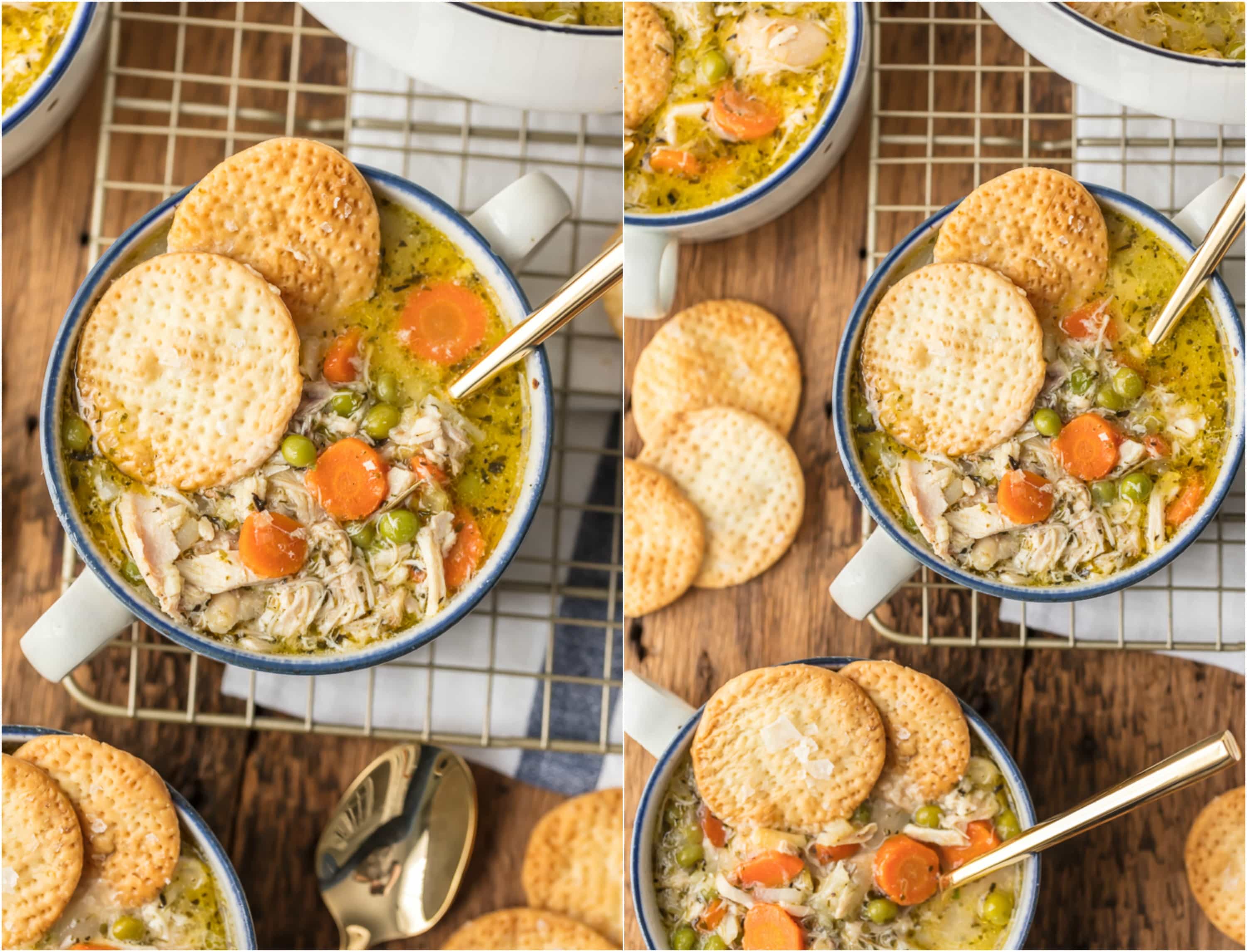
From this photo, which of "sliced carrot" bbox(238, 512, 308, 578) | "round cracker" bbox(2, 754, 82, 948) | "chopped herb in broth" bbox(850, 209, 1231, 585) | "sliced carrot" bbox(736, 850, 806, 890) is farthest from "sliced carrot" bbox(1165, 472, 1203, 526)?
"round cracker" bbox(2, 754, 82, 948)

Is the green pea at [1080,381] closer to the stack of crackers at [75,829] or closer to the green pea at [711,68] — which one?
the green pea at [711,68]

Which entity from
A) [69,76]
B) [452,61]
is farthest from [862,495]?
[69,76]

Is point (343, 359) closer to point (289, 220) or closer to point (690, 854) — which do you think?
point (289, 220)

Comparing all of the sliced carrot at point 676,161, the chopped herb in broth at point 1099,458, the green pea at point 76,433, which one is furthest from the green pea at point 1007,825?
the green pea at point 76,433

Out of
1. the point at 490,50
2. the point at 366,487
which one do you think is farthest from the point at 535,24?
the point at 366,487

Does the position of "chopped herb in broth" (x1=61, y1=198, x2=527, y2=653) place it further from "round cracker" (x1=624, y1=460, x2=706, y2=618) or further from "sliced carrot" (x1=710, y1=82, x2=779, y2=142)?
"sliced carrot" (x1=710, y1=82, x2=779, y2=142)

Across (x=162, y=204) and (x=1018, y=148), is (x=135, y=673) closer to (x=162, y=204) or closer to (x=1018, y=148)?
(x=162, y=204)
